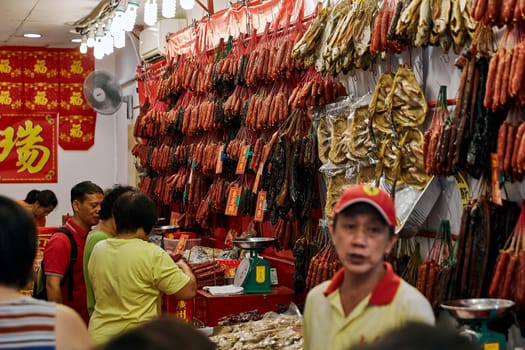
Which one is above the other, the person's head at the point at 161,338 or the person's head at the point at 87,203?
the person's head at the point at 161,338

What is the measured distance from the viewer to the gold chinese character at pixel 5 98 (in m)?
15.2

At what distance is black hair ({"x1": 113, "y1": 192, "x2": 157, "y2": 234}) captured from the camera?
4539mm

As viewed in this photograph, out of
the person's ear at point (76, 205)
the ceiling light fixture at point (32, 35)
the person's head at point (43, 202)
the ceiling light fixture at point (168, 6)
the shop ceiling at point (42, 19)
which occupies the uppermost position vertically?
the shop ceiling at point (42, 19)

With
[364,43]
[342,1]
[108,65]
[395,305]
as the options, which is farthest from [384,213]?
[108,65]

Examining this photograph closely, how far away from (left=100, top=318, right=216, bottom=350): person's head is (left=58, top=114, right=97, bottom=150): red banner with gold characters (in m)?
14.7

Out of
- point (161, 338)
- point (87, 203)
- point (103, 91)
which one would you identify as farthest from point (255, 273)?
point (103, 91)

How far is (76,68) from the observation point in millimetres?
15664

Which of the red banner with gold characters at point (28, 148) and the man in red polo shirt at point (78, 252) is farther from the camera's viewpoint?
→ the red banner with gold characters at point (28, 148)

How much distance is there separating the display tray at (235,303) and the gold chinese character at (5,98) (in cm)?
944

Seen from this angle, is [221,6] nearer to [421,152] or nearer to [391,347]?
[421,152]

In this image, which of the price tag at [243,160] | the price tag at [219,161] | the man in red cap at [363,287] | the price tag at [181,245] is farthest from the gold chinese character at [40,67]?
the man in red cap at [363,287]

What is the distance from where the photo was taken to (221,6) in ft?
32.1

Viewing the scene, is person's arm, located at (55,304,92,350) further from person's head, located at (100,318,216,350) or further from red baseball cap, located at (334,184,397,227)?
person's head, located at (100,318,216,350)

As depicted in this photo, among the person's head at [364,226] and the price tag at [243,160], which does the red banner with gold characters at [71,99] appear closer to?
the price tag at [243,160]
